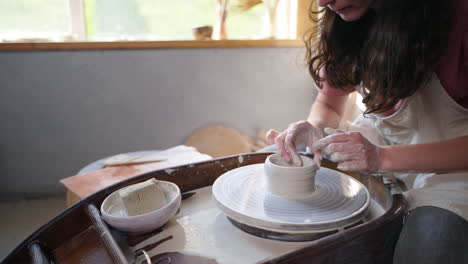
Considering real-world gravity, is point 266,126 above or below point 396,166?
below

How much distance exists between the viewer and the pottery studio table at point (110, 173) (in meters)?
1.25

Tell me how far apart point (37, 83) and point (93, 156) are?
528mm

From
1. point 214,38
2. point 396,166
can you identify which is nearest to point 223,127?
point 214,38

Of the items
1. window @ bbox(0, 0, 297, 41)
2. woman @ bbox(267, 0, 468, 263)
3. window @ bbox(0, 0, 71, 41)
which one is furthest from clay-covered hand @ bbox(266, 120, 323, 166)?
window @ bbox(0, 0, 71, 41)

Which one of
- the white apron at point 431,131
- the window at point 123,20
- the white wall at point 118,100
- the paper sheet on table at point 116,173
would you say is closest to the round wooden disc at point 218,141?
the white wall at point 118,100

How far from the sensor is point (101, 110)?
2.11 metres

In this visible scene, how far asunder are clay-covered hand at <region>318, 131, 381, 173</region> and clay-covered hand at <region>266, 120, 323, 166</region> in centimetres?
6

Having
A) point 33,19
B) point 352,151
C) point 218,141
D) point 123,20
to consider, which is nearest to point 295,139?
point 352,151

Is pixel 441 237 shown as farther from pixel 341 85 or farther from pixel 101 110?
pixel 101 110

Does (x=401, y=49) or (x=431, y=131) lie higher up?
(x=401, y=49)

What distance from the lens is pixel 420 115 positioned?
99cm

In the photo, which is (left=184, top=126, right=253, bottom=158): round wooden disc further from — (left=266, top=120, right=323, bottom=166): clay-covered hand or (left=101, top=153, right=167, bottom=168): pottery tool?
(left=266, top=120, right=323, bottom=166): clay-covered hand

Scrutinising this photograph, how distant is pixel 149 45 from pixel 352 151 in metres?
1.59

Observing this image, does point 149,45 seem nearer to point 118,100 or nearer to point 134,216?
point 118,100
